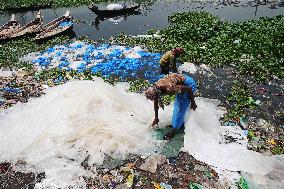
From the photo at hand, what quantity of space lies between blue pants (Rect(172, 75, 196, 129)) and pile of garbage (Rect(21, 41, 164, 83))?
302cm

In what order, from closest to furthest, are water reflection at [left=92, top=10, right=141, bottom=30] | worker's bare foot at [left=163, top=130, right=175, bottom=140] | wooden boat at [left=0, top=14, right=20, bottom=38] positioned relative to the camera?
worker's bare foot at [left=163, top=130, right=175, bottom=140], wooden boat at [left=0, top=14, right=20, bottom=38], water reflection at [left=92, top=10, right=141, bottom=30]

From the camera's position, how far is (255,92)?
8.02 metres

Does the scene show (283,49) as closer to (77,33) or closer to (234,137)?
(234,137)

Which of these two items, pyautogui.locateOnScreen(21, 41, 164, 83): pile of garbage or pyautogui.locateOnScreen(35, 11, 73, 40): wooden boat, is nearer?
pyautogui.locateOnScreen(21, 41, 164, 83): pile of garbage

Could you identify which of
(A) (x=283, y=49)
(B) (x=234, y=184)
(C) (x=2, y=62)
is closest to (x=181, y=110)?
(B) (x=234, y=184)

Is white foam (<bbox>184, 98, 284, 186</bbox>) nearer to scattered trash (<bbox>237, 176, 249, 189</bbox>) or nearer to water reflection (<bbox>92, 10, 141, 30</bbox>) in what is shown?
scattered trash (<bbox>237, 176, 249, 189</bbox>)

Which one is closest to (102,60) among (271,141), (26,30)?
(26,30)

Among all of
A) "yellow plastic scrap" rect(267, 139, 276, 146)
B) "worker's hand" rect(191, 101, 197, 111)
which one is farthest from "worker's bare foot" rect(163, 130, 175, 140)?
"yellow plastic scrap" rect(267, 139, 276, 146)

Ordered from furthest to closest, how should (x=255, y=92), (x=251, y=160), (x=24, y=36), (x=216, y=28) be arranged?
(x=24, y=36), (x=216, y=28), (x=255, y=92), (x=251, y=160)

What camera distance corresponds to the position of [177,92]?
18.4 ft

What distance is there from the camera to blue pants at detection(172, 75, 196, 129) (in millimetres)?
5855

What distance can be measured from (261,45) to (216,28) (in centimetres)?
251

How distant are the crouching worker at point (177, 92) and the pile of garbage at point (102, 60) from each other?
307cm

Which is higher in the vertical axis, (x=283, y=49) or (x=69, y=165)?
(x=283, y=49)
